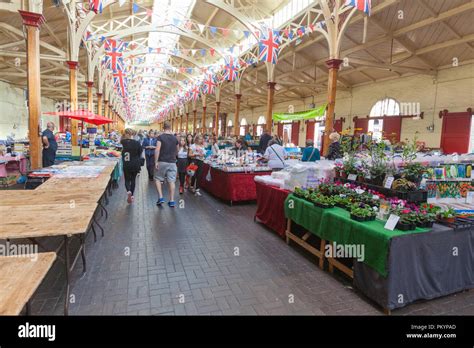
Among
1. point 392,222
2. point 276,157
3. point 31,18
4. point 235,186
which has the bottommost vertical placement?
point 235,186

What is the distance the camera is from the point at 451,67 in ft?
40.6

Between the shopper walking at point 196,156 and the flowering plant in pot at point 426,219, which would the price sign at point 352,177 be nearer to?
the flowering plant in pot at point 426,219

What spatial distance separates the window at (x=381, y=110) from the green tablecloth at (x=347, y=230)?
498 inches

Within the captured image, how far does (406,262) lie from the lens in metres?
2.79

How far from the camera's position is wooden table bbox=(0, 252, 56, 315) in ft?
5.00

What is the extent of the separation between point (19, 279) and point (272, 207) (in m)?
4.00

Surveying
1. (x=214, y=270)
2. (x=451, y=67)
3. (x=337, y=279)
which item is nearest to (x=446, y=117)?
(x=451, y=67)

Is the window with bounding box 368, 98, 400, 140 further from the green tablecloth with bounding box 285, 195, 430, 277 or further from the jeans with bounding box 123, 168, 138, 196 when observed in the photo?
the green tablecloth with bounding box 285, 195, 430, 277

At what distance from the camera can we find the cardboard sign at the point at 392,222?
112 inches

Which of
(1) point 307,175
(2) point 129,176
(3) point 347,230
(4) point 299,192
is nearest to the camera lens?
(3) point 347,230

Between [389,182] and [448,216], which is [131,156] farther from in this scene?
[448,216]

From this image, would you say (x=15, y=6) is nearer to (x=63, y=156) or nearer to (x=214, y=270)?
(x=63, y=156)

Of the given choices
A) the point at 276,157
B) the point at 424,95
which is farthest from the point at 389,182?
the point at 424,95
